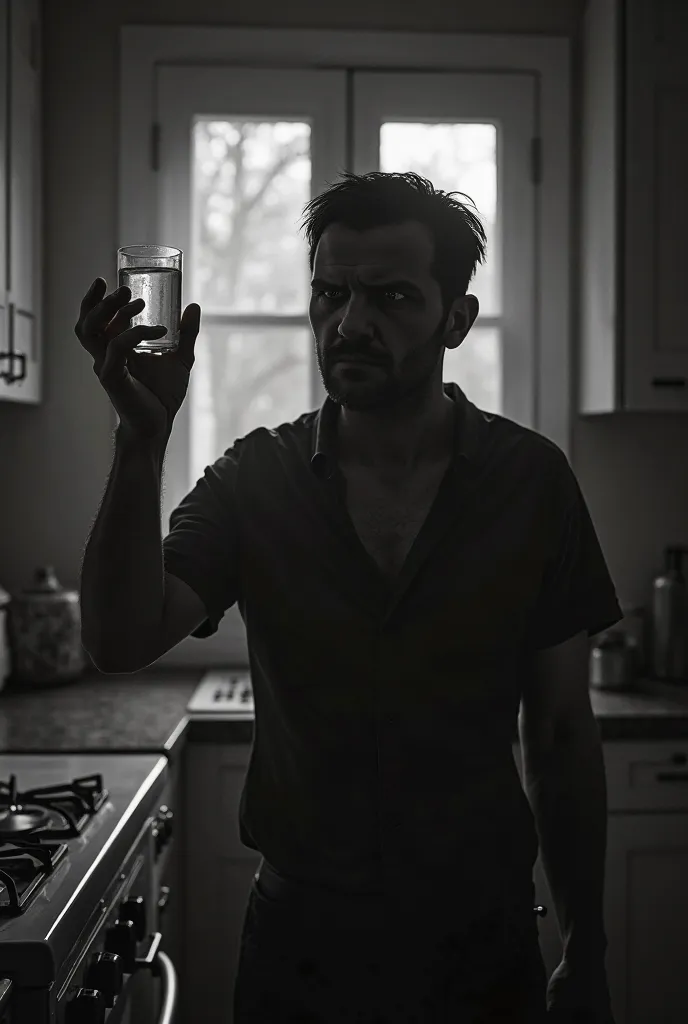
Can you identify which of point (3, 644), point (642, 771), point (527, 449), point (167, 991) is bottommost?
point (167, 991)

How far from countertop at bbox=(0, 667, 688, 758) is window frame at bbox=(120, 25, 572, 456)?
31.0 inches

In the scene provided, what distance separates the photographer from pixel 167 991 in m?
1.59

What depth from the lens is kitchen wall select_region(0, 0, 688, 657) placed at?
2662 mm

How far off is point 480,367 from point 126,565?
1774mm

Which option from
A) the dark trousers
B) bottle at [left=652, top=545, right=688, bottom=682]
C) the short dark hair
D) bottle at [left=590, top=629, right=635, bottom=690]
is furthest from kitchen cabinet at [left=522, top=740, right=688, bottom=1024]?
the short dark hair

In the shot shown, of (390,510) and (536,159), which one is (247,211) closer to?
(536,159)

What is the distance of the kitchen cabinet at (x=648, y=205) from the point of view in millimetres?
2412

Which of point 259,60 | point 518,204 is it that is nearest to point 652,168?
point 518,204

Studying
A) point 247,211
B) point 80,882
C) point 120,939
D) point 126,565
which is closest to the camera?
point 126,565

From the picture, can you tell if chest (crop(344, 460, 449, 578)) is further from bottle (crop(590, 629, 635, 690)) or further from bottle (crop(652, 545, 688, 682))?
bottle (crop(652, 545, 688, 682))

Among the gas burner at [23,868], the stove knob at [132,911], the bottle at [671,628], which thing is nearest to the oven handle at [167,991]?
the stove knob at [132,911]

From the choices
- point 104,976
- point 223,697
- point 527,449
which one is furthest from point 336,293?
point 223,697

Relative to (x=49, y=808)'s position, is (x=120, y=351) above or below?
above

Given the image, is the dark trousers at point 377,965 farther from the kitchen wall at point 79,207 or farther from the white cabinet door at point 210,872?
the kitchen wall at point 79,207
